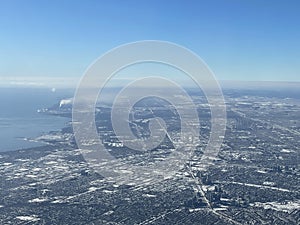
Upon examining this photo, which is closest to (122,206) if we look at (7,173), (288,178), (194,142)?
(7,173)

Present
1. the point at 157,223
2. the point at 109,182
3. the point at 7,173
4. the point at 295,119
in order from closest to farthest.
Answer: the point at 157,223 → the point at 109,182 → the point at 7,173 → the point at 295,119

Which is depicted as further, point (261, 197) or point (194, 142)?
point (194, 142)

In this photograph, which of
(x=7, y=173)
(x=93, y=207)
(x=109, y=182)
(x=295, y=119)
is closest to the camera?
(x=93, y=207)

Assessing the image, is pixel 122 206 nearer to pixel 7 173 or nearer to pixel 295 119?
pixel 7 173

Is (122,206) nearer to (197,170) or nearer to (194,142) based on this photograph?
(197,170)

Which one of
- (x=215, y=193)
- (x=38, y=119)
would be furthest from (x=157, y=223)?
(x=38, y=119)

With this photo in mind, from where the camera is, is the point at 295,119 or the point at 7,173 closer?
the point at 7,173

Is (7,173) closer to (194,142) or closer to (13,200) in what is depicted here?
(13,200)

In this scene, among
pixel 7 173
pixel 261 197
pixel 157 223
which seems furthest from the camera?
pixel 7 173

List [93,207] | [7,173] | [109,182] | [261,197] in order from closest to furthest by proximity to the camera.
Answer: [93,207], [261,197], [109,182], [7,173]
